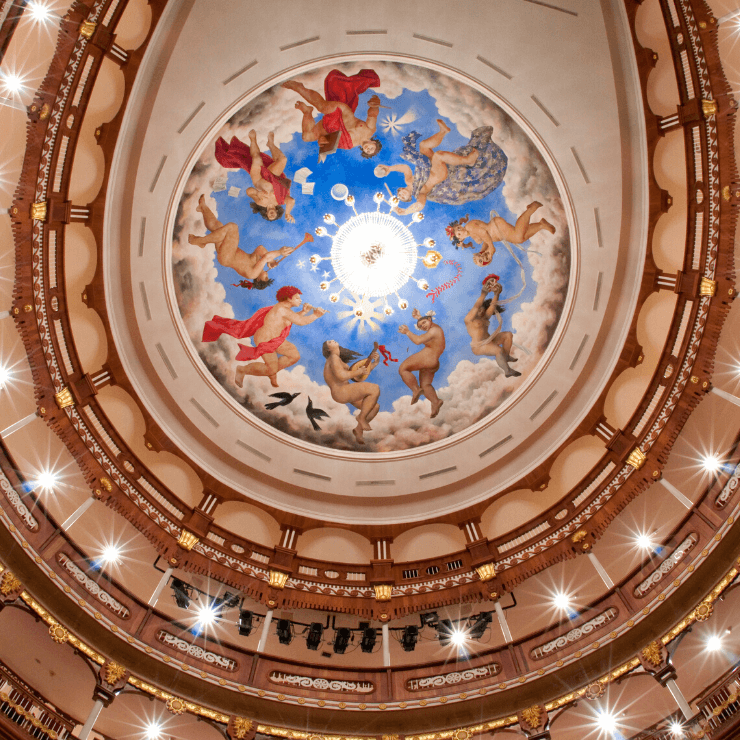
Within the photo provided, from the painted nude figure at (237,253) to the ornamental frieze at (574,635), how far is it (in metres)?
15.5

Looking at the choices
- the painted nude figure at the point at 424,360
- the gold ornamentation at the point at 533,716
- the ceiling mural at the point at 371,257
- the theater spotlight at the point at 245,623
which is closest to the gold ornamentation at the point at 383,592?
the theater spotlight at the point at 245,623

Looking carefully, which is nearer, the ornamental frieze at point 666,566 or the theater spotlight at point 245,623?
the ornamental frieze at point 666,566

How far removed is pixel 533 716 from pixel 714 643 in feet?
15.2

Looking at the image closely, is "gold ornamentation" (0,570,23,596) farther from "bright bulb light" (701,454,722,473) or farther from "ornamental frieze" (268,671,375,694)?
"bright bulb light" (701,454,722,473)

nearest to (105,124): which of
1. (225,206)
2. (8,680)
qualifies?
(225,206)

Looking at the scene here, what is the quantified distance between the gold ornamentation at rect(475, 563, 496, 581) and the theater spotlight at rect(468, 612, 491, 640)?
3.49 ft

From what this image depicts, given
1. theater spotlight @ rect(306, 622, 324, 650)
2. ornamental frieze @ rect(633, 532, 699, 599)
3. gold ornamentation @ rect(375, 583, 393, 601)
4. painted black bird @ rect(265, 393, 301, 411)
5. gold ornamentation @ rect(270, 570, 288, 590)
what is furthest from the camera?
painted black bird @ rect(265, 393, 301, 411)

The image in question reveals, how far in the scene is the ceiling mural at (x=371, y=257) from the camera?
21719 millimetres

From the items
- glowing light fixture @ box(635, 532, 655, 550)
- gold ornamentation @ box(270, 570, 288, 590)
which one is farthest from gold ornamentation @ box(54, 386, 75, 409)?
glowing light fixture @ box(635, 532, 655, 550)

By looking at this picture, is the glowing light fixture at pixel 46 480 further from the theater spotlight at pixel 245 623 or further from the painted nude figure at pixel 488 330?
the painted nude figure at pixel 488 330

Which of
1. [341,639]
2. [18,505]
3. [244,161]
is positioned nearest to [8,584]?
[18,505]

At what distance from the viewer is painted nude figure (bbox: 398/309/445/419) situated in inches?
988

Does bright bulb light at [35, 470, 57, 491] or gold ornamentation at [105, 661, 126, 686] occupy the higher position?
bright bulb light at [35, 470, 57, 491]

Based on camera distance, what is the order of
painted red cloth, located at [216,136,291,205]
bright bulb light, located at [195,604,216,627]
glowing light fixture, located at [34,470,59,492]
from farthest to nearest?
painted red cloth, located at [216,136,291,205] → bright bulb light, located at [195,604,216,627] → glowing light fixture, located at [34,470,59,492]
